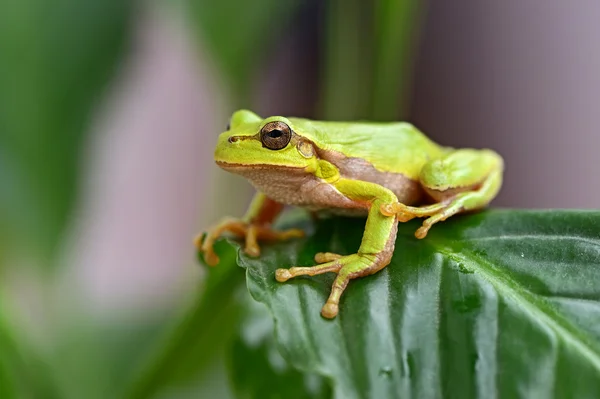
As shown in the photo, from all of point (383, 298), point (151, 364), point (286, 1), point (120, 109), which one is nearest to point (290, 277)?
point (383, 298)

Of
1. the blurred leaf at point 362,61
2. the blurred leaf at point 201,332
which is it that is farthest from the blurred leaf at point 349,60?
the blurred leaf at point 201,332

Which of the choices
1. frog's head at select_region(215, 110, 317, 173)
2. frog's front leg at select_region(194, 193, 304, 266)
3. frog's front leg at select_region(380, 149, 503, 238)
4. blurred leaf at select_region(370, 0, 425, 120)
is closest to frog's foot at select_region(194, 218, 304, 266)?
frog's front leg at select_region(194, 193, 304, 266)

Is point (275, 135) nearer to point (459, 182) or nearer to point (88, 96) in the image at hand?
point (459, 182)

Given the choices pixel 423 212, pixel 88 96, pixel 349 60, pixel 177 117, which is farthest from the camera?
pixel 177 117

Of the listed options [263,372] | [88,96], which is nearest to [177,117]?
[88,96]

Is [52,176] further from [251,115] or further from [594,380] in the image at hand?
[594,380]

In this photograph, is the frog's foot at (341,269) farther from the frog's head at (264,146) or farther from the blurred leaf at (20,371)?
the blurred leaf at (20,371)

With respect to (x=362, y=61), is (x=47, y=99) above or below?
below
